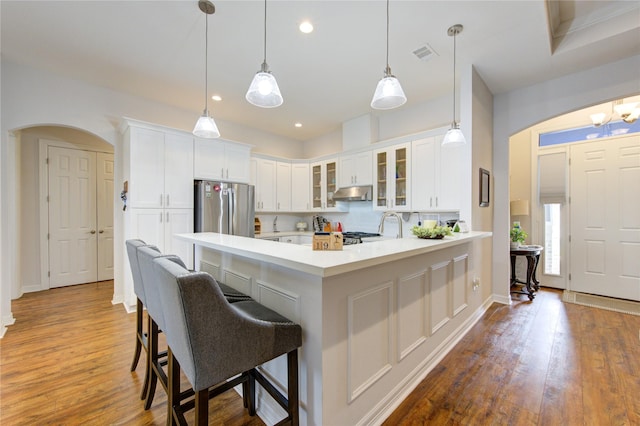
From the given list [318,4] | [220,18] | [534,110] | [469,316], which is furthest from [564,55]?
[220,18]

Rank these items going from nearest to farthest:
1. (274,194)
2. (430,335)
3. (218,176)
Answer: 1. (430,335)
2. (218,176)
3. (274,194)

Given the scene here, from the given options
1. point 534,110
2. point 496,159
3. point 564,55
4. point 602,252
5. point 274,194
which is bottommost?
point 602,252

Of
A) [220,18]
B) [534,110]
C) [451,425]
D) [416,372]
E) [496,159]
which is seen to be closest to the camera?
[451,425]

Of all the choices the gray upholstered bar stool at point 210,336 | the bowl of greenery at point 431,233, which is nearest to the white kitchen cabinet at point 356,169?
the bowl of greenery at point 431,233

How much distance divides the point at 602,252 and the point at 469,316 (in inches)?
112

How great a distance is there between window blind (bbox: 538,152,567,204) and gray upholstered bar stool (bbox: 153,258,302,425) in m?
5.05

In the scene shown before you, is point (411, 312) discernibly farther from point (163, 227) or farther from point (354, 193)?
point (163, 227)

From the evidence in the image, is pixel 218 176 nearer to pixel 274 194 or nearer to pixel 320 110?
pixel 274 194

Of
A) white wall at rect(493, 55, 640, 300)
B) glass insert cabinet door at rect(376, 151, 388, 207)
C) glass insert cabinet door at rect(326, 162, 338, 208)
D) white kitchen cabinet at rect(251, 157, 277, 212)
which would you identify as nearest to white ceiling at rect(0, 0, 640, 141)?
white wall at rect(493, 55, 640, 300)

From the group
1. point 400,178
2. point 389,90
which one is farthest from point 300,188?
point 389,90

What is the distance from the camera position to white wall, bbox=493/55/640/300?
9.43ft

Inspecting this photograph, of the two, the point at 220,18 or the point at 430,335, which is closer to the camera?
the point at 430,335

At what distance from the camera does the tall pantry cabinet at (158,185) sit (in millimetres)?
3412

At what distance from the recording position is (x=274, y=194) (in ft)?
17.2
